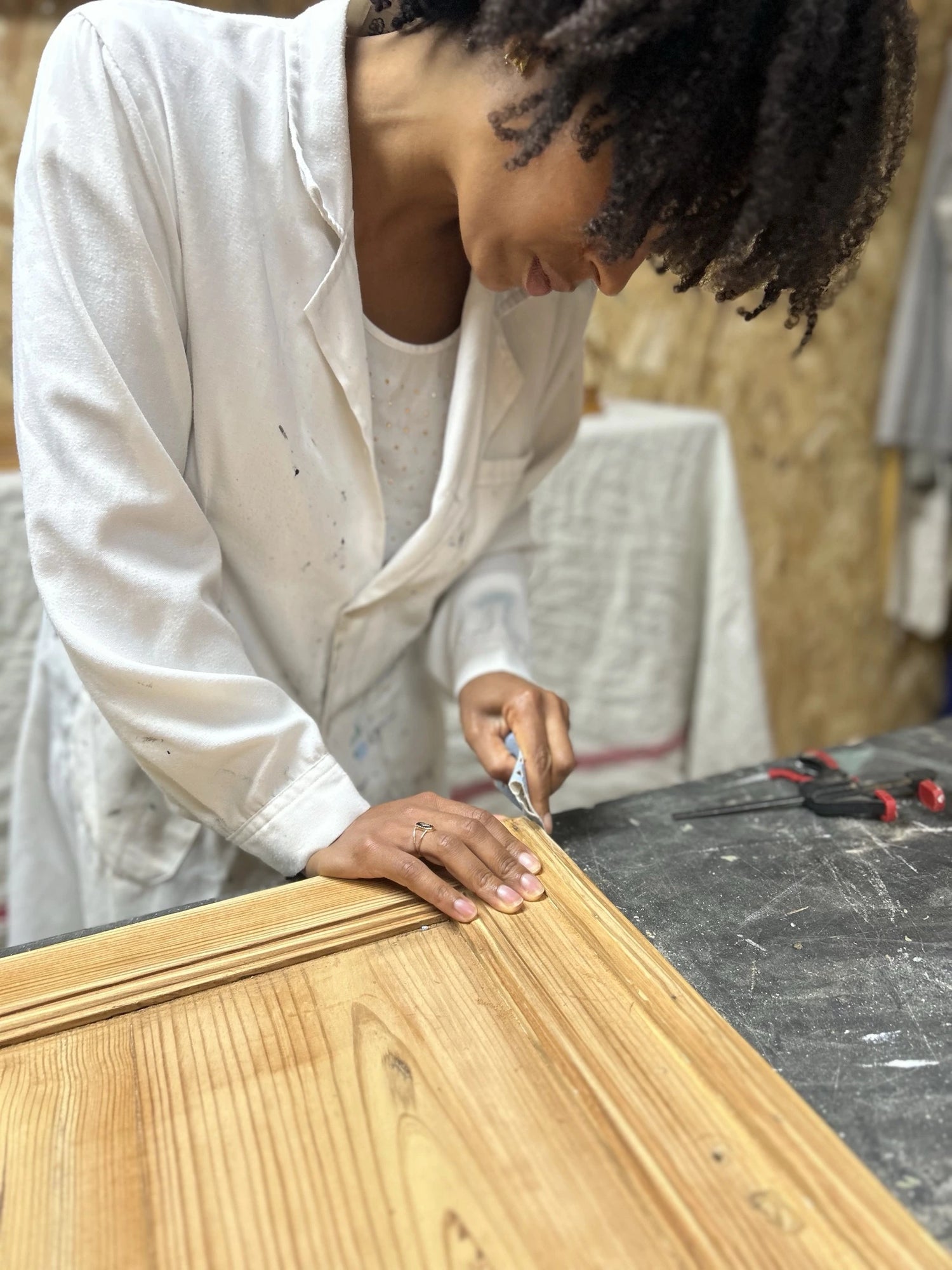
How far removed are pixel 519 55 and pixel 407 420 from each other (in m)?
0.39

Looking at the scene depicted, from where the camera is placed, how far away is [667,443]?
195 centimetres

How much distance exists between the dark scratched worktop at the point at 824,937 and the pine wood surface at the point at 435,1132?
42mm

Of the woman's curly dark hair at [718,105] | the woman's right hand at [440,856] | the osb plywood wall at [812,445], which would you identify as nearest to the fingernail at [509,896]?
the woman's right hand at [440,856]

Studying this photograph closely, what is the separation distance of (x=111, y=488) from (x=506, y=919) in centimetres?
44

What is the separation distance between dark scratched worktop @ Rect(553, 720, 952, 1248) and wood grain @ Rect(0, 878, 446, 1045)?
20 centimetres

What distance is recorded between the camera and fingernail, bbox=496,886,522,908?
29.5 inches

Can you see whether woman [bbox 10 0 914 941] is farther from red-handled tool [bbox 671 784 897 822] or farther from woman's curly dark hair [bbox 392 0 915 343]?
red-handled tool [bbox 671 784 897 822]

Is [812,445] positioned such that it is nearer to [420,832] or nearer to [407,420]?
[407,420]

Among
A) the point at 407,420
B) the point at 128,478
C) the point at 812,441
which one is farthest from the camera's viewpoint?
the point at 812,441

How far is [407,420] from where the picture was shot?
40.4 inches

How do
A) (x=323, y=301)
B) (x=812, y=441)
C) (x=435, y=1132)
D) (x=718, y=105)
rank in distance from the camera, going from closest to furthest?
1. (x=435, y=1132)
2. (x=718, y=105)
3. (x=323, y=301)
4. (x=812, y=441)

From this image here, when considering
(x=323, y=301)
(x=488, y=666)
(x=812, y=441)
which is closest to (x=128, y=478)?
(x=323, y=301)

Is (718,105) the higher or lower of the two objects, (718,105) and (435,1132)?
the higher

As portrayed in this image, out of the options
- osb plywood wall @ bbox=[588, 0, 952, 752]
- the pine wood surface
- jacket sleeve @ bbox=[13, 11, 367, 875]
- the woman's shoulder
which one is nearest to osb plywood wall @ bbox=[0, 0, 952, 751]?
osb plywood wall @ bbox=[588, 0, 952, 752]
